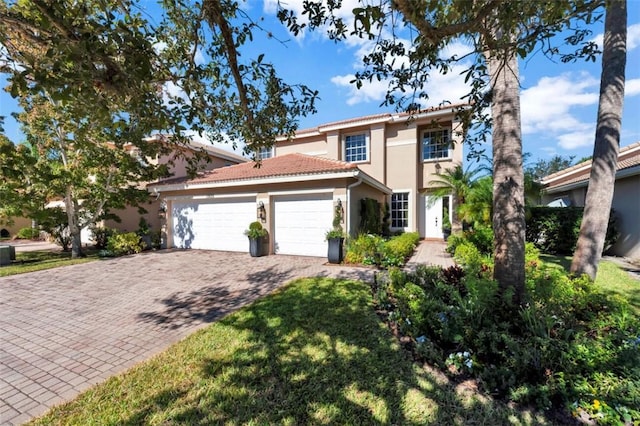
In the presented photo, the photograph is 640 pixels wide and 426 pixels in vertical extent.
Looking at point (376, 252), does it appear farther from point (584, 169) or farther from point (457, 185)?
point (584, 169)

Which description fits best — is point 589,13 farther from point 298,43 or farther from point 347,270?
point 347,270

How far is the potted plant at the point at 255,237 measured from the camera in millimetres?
10930

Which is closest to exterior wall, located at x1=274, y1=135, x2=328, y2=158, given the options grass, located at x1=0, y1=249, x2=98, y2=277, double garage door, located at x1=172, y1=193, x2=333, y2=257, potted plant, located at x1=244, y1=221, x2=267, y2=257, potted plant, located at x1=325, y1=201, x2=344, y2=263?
double garage door, located at x1=172, y1=193, x2=333, y2=257

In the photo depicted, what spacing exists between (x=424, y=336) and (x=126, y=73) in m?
4.77

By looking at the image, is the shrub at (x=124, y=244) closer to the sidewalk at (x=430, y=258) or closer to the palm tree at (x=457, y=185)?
the sidewalk at (x=430, y=258)

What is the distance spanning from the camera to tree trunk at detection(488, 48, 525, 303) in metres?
4.31

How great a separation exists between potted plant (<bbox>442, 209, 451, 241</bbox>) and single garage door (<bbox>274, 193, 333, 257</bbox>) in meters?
7.98

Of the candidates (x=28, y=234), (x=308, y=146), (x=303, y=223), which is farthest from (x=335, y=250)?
(x=28, y=234)

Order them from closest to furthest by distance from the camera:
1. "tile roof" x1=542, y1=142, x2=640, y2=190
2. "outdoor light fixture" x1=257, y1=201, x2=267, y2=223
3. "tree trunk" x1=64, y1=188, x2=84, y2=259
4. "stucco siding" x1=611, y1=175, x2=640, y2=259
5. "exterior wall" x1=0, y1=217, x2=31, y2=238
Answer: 1. "stucco siding" x1=611, y1=175, x2=640, y2=259
2. "outdoor light fixture" x1=257, y1=201, x2=267, y2=223
3. "tree trunk" x1=64, y1=188, x2=84, y2=259
4. "tile roof" x1=542, y1=142, x2=640, y2=190
5. "exterior wall" x1=0, y1=217, x2=31, y2=238

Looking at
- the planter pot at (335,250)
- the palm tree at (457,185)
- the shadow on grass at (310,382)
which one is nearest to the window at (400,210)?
the palm tree at (457,185)

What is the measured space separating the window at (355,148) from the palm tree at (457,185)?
4.73 m

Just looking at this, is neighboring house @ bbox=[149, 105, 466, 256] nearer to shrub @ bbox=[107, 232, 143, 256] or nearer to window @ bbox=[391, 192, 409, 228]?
window @ bbox=[391, 192, 409, 228]

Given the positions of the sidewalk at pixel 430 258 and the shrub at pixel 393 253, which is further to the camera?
the sidewalk at pixel 430 258

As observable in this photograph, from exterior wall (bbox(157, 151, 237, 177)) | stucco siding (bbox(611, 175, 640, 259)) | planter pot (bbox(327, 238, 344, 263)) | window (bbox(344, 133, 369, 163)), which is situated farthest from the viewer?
exterior wall (bbox(157, 151, 237, 177))
